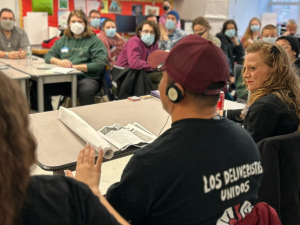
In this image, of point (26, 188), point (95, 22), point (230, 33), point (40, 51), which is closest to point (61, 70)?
point (40, 51)

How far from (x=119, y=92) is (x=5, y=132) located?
3.04m

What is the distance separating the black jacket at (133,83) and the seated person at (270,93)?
1812mm

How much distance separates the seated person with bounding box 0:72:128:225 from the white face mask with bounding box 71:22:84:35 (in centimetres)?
319

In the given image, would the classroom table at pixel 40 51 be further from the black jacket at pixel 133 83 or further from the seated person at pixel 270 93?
the seated person at pixel 270 93

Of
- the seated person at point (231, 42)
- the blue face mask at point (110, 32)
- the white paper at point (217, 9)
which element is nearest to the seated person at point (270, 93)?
the blue face mask at point (110, 32)

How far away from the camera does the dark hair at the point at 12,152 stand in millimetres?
626

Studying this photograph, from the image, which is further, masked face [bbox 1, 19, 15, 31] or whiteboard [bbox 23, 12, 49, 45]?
whiteboard [bbox 23, 12, 49, 45]

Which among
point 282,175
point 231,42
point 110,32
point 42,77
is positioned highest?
point 110,32

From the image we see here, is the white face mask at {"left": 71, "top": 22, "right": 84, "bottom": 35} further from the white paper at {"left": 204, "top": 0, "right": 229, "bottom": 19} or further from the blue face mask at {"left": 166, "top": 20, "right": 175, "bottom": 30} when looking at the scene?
the white paper at {"left": 204, "top": 0, "right": 229, "bottom": 19}

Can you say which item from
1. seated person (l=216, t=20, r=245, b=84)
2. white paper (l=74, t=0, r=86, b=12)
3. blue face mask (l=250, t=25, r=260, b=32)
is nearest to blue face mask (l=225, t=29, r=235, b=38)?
seated person (l=216, t=20, r=245, b=84)

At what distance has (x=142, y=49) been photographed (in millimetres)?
3900

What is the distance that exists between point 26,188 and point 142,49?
336cm

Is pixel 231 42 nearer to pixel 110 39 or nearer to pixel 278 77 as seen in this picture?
pixel 110 39

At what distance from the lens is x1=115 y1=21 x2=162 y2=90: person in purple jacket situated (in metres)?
3.73
